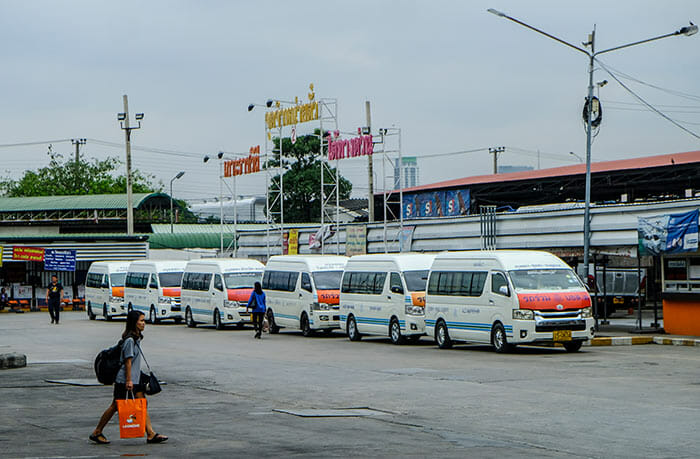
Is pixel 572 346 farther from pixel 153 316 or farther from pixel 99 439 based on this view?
pixel 153 316

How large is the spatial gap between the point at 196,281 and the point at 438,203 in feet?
65.6

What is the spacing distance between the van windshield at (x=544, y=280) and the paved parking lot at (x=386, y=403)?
58.3 inches

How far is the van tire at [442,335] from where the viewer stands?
24500 mm

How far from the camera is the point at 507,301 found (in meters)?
22.3

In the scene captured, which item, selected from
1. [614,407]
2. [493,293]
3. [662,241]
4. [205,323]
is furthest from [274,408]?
[205,323]

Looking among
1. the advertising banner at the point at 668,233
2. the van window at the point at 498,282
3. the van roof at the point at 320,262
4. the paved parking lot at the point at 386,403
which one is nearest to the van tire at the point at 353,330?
the van roof at the point at 320,262

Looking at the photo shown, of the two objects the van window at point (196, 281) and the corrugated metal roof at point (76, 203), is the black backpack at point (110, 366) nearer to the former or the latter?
the van window at point (196, 281)

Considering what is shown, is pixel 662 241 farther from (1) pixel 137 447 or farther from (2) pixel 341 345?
(1) pixel 137 447

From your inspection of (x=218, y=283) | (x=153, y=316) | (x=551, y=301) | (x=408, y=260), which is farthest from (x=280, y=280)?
(x=551, y=301)

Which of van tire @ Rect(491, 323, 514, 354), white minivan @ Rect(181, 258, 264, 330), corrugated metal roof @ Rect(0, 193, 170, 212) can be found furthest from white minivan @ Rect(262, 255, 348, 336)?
corrugated metal roof @ Rect(0, 193, 170, 212)

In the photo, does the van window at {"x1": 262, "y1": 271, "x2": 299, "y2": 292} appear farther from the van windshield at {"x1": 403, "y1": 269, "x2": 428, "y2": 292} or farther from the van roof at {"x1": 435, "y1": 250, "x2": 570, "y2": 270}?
the van roof at {"x1": 435, "y1": 250, "x2": 570, "y2": 270}

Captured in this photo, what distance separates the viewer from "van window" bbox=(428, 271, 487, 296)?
23.4 metres

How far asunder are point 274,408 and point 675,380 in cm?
679

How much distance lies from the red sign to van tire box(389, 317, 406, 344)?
32599 mm
